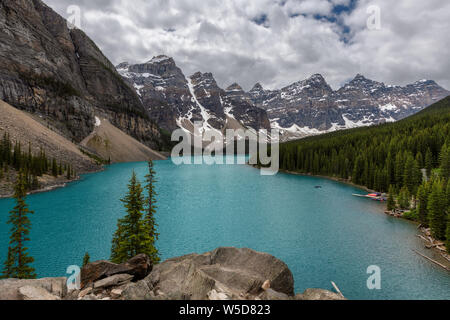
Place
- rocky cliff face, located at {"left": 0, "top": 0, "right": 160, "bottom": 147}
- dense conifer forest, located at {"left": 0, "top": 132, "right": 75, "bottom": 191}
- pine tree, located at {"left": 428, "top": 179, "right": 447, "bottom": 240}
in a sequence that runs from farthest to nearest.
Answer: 1. rocky cliff face, located at {"left": 0, "top": 0, "right": 160, "bottom": 147}
2. dense conifer forest, located at {"left": 0, "top": 132, "right": 75, "bottom": 191}
3. pine tree, located at {"left": 428, "top": 179, "right": 447, "bottom": 240}

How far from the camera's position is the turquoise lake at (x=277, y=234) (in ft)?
67.4

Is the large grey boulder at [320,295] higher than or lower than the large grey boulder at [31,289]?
lower

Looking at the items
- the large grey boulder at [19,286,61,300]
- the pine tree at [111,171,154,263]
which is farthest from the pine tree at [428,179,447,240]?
the large grey boulder at [19,286,61,300]

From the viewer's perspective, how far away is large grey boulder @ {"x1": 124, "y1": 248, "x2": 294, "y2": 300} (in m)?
9.03

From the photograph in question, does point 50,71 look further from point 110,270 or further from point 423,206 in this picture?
point 423,206

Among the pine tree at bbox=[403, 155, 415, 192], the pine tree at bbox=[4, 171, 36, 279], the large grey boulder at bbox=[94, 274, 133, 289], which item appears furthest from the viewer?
the pine tree at bbox=[403, 155, 415, 192]

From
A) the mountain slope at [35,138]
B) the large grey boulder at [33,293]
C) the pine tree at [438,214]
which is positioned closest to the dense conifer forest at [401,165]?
the pine tree at [438,214]

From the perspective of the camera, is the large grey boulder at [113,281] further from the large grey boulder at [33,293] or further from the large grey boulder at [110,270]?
the large grey boulder at [33,293]

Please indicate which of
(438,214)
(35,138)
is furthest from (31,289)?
(35,138)

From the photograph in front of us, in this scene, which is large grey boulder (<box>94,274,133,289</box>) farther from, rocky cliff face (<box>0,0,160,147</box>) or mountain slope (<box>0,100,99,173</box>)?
rocky cliff face (<box>0,0,160,147</box>)

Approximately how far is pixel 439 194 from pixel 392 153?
4576 cm

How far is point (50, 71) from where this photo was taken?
137750mm

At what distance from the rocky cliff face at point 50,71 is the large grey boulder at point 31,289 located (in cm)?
13732
